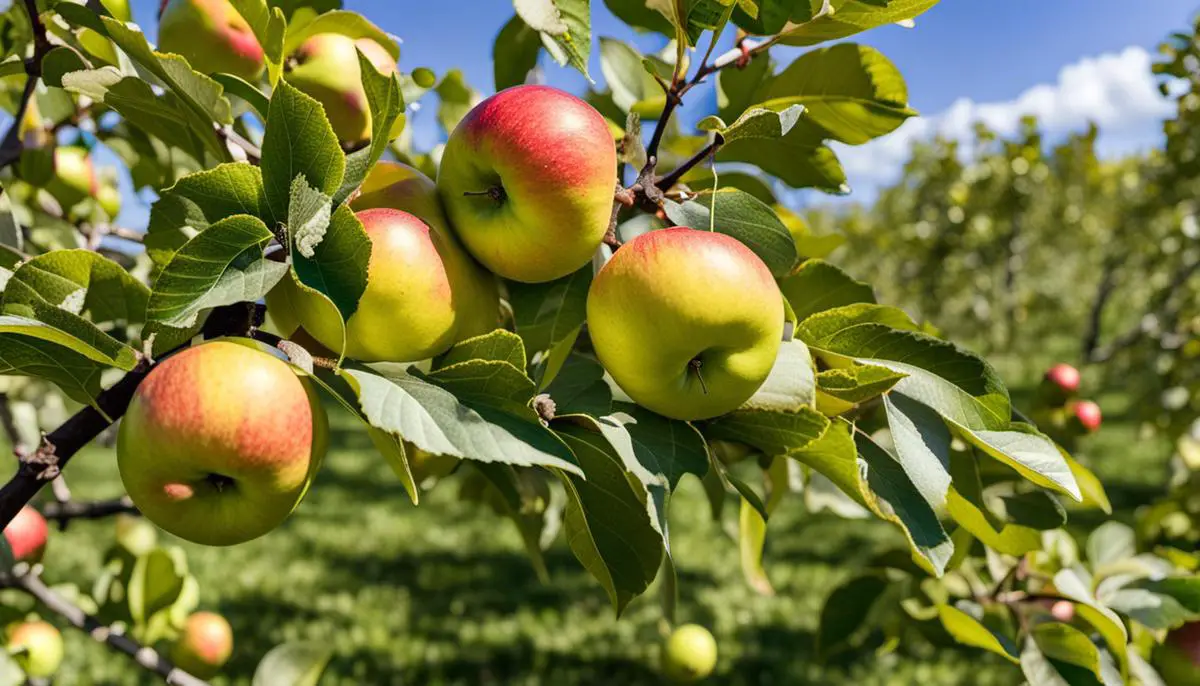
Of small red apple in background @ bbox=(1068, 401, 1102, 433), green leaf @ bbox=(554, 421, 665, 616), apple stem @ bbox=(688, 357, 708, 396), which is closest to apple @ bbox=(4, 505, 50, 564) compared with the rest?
green leaf @ bbox=(554, 421, 665, 616)

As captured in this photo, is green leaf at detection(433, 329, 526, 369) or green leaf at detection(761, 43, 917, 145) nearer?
green leaf at detection(433, 329, 526, 369)

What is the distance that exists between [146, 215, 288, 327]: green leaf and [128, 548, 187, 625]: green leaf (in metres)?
0.93

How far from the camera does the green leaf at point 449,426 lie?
0.52 m

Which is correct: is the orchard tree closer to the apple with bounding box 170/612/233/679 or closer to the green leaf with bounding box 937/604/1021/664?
the green leaf with bounding box 937/604/1021/664

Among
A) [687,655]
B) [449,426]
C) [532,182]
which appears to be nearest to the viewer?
[449,426]

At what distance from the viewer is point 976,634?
38.1 inches

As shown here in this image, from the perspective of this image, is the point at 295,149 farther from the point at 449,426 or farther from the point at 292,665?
the point at 292,665

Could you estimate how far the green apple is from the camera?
25.2 inches

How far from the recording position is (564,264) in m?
0.71

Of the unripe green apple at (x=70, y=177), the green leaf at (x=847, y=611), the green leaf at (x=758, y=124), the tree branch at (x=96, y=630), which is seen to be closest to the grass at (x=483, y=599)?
the green leaf at (x=847, y=611)

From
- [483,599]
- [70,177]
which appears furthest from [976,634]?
[483,599]

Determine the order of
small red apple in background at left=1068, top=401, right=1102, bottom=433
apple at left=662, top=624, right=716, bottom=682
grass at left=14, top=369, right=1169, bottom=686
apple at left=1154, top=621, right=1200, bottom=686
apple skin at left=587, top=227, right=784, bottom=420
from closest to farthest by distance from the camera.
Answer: apple skin at left=587, top=227, right=784, bottom=420 → apple at left=1154, top=621, right=1200, bottom=686 → apple at left=662, top=624, right=716, bottom=682 → small red apple in background at left=1068, top=401, right=1102, bottom=433 → grass at left=14, top=369, right=1169, bottom=686

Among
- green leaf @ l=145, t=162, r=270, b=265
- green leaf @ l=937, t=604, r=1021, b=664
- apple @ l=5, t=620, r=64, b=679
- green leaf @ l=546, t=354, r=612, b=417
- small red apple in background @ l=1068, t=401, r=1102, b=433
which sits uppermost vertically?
green leaf @ l=145, t=162, r=270, b=265

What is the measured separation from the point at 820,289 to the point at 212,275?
565 mm
